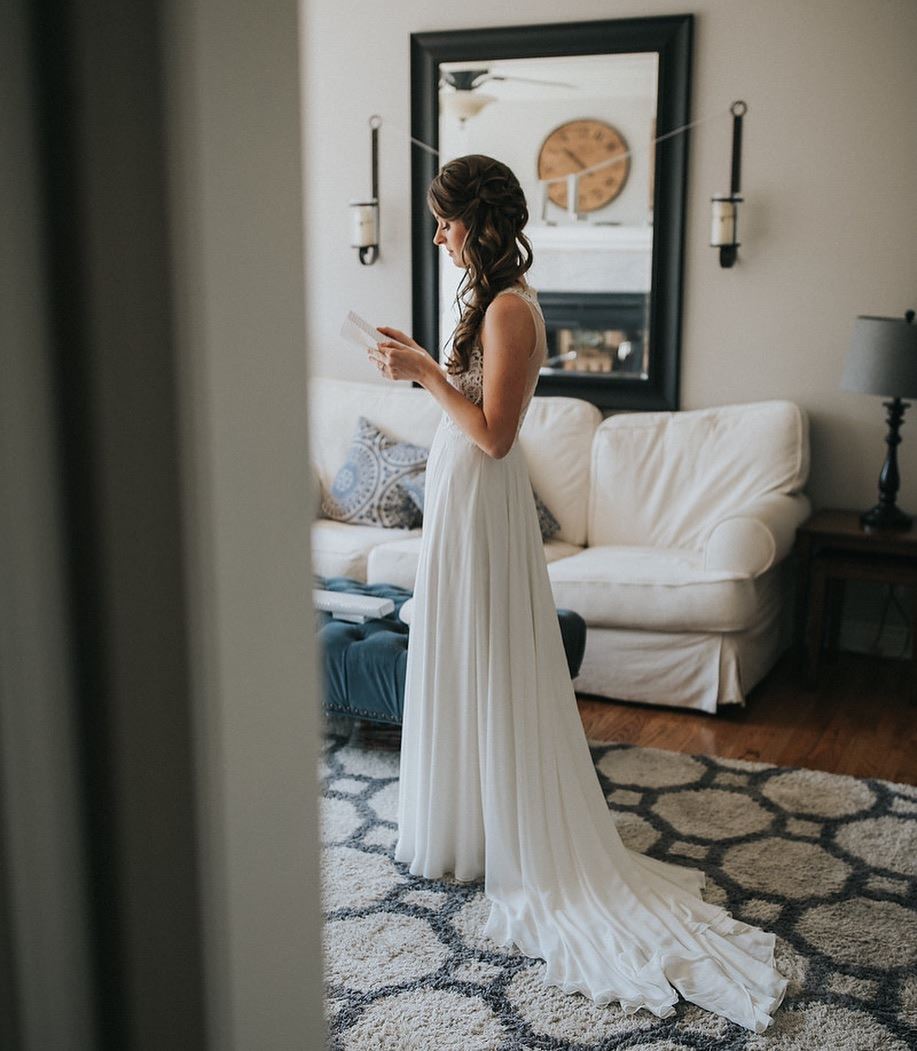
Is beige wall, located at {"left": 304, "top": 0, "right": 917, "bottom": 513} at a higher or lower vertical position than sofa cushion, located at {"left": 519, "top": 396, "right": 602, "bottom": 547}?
higher

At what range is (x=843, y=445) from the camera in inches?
174

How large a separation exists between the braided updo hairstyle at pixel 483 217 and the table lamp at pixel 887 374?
1.94 metres

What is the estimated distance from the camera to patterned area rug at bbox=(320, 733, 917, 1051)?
202cm

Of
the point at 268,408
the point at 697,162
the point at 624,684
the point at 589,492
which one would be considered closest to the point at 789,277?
the point at 697,162

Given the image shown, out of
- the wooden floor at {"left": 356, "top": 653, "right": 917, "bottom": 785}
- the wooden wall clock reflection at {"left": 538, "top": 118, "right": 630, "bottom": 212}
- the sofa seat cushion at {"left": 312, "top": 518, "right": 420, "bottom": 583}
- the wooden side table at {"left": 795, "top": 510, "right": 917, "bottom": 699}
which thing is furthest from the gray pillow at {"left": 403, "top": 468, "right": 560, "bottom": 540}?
the wooden wall clock reflection at {"left": 538, "top": 118, "right": 630, "bottom": 212}

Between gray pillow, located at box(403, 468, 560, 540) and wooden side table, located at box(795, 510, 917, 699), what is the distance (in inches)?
37.3

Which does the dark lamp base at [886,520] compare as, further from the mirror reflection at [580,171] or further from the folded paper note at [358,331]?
the folded paper note at [358,331]

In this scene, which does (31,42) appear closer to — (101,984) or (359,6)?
(101,984)

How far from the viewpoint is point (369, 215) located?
4980mm

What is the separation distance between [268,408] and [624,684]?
347cm

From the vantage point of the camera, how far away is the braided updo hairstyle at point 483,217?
7.89 feet

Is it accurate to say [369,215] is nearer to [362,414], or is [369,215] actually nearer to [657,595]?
[362,414]

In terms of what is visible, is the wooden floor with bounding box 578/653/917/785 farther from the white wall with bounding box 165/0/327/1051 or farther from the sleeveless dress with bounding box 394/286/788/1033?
the white wall with bounding box 165/0/327/1051

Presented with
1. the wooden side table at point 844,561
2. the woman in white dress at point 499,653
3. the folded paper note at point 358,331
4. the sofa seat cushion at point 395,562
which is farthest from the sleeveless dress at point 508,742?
the wooden side table at point 844,561
